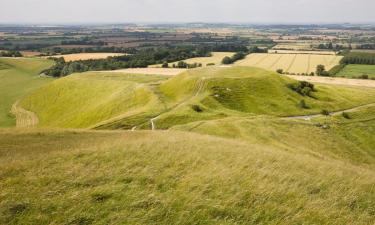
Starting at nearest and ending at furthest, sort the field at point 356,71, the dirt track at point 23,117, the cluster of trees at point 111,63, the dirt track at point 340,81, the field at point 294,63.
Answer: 1. the dirt track at point 23,117
2. the dirt track at point 340,81
3. the field at point 356,71
4. the field at point 294,63
5. the cluster of trees at point 111,63

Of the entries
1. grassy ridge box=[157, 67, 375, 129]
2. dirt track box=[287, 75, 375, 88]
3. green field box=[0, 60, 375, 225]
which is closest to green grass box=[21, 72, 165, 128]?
grassy ridge box=[157, 67, 375, 129]

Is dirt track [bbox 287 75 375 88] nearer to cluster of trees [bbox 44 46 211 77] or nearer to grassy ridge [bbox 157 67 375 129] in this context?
grassy ridge [bbox 157 67 375 129]

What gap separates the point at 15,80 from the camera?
530ft

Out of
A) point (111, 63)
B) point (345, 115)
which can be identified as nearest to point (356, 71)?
point (345, 115)

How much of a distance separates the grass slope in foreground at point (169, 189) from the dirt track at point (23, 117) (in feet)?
265

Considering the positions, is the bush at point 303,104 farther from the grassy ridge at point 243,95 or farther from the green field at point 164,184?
the green field at point 164,184

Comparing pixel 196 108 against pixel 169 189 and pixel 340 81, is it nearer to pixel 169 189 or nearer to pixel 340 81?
pixel 169 189

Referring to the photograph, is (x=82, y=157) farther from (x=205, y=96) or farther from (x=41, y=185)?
(x=205, y=96)

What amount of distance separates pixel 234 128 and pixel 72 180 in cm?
4215

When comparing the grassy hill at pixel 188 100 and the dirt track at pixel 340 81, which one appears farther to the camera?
the dirt track at pixel 340 81

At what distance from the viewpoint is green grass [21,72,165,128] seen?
276 feet

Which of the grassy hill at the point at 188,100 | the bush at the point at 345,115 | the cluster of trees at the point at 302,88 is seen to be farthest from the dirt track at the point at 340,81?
the bush at the point at 345,115

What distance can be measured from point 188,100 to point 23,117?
52027 mm

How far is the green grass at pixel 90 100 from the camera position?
84.2 meters
